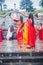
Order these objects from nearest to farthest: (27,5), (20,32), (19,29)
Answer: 1. (20,32)
2. (19,29)
3. (27,5)

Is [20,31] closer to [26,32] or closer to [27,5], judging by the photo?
[26,32]

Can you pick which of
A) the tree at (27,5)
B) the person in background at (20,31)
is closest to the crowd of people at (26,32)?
the person in background at (20,31)

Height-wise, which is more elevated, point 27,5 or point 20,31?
point 27,5

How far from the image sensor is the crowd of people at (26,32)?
235 inches

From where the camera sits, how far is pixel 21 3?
340 inches

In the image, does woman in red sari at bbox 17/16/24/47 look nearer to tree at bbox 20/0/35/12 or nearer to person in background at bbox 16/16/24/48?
person in background at bbox 16/16/24/48

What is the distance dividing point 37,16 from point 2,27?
1.11m

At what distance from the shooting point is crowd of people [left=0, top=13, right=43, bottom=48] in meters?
5.96

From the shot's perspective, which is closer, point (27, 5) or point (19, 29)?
point (19, 29)

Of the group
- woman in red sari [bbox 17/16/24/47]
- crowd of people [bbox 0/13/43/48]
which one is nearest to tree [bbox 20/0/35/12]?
crowd of people [bbox 0/13/43/48]

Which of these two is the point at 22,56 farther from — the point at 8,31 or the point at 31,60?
the point at 8,31

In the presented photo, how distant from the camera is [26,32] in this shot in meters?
6.53

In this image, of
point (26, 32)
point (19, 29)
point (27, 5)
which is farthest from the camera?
point (27, 5)

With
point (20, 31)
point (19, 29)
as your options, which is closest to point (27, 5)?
point (19, 29)
